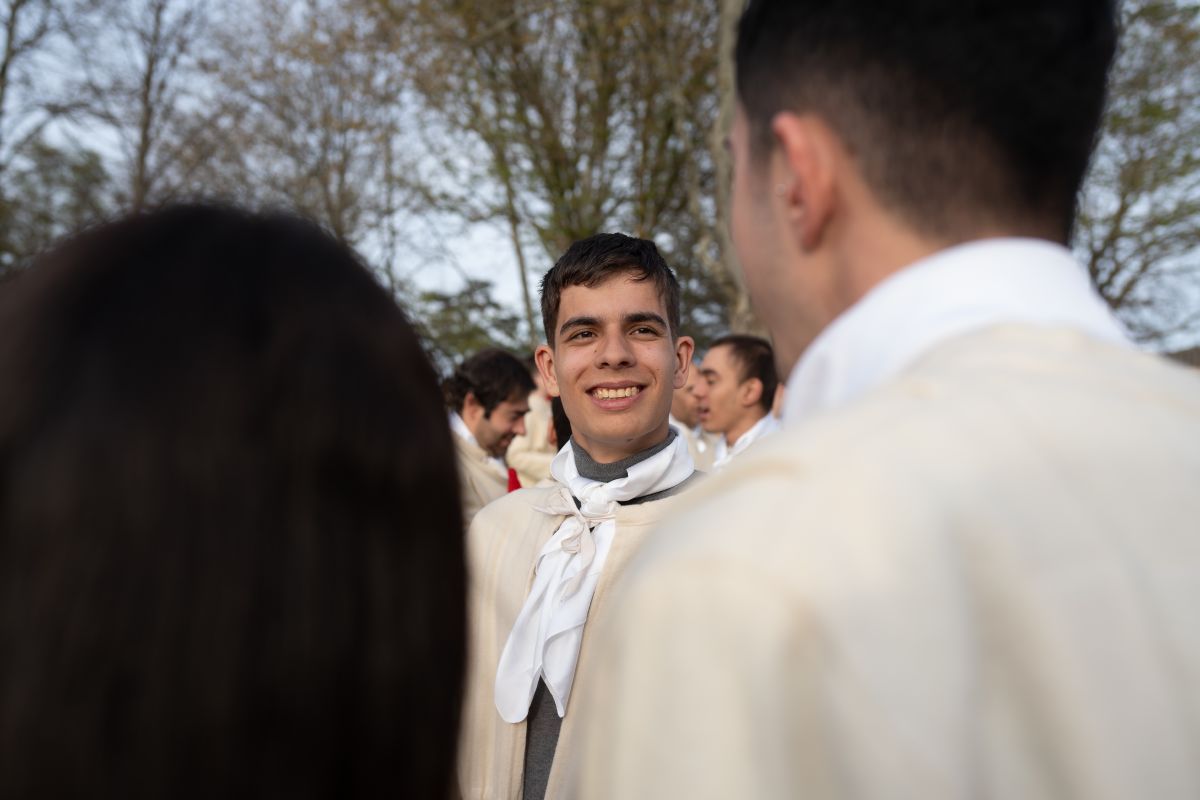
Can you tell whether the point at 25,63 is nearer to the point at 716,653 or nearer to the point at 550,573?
the point at 550,573

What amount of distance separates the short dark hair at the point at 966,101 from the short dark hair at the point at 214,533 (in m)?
0.60

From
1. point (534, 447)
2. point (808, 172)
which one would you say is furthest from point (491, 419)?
point (808, 172)

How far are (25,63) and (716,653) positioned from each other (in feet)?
62.9

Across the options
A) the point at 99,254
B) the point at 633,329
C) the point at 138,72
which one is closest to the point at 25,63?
the point at 138,72

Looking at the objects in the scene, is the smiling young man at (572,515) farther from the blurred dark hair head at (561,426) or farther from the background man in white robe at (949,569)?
the background man in white robe at (949,569)

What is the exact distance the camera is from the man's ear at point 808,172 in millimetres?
1289

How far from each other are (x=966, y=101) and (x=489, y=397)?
19.9ft

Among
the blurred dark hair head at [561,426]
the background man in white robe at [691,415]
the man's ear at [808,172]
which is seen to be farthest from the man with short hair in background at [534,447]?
the man's ear at [808,172]

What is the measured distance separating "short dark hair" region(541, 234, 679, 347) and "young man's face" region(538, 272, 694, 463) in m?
0.02

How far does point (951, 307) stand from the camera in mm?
1184

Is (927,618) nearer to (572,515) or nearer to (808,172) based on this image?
(808,172)

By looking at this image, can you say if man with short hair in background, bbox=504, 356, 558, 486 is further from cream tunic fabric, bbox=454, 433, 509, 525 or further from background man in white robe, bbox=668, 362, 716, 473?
cream tunic fabric, bbox=454, 433, 509, 525

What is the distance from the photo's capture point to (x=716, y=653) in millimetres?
992

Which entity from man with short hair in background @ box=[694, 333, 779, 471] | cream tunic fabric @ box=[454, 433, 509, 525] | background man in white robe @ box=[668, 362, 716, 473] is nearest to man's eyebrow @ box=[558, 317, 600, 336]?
cream tunic fabric @ box=[454, 433, 509, 525]
